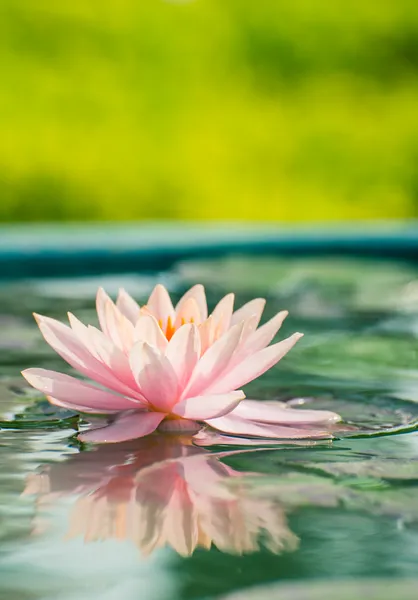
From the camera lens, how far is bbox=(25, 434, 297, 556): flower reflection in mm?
813

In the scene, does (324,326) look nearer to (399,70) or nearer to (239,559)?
(239,559)

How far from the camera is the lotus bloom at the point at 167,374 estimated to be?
107cm

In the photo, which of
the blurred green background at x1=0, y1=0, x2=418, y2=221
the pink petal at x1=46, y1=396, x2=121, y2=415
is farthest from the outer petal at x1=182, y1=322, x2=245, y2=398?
the blurred green background at x1=0, y1=0, x2=418, y2=221

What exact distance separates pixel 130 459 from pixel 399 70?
17.6ft

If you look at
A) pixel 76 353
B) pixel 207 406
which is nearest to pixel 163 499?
pixel 207 406

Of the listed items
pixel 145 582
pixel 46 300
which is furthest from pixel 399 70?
pixel 145 582

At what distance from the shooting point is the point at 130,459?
3.45 ft

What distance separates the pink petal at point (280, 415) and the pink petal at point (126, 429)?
97mm

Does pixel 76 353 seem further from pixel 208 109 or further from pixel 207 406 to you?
pixel 208 109

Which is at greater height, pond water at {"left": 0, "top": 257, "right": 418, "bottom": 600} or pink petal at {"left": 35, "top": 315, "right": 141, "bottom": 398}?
pink petal at {"left": 35, "top": 315, "right": 141, "bottom": 398}

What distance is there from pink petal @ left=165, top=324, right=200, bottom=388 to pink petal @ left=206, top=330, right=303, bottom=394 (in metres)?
0.04

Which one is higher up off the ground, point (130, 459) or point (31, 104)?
point (31, 104)

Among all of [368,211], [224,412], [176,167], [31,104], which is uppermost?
[31,104]

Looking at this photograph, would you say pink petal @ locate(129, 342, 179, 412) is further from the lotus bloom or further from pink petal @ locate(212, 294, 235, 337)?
pink petal @ locate(212, 294, 235, 337)
